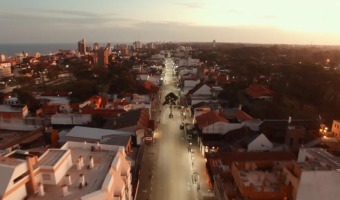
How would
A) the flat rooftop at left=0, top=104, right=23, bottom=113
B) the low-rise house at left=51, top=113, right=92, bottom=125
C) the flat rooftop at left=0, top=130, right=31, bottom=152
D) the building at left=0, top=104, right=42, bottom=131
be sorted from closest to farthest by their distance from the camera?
1. the flat rooftop at left=0, top=130, right=31, bottom=152
2. the low-rise house at left=51, top=113, right=92, bottom=125
3. the building at left=0, top=104, right=42, bottom=131
4. the flat rooftop at left=0, top=104, right=23, bottom=113

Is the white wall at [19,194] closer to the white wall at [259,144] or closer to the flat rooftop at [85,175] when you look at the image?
the flat rooftop at [85,175]

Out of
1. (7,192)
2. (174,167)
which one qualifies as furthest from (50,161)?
(174,167)

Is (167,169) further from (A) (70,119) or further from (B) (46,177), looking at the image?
(A) (70,119)

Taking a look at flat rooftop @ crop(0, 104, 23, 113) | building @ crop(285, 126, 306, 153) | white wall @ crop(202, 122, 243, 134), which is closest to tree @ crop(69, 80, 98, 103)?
flat rooftop @ crop(0, 104, 23, 113)

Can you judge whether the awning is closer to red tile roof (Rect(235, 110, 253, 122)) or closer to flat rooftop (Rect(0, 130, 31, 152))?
flat rooftop (Rect(0, 130, 31, 152))

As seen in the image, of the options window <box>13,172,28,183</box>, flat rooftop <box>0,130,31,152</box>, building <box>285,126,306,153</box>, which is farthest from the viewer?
flat rooftop <box>0,130,31,152</box>

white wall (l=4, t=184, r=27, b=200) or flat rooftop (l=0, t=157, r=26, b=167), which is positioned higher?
flat rooftop (l=0, t=157, r=26, b=167)

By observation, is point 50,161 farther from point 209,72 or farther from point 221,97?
point 209,72
